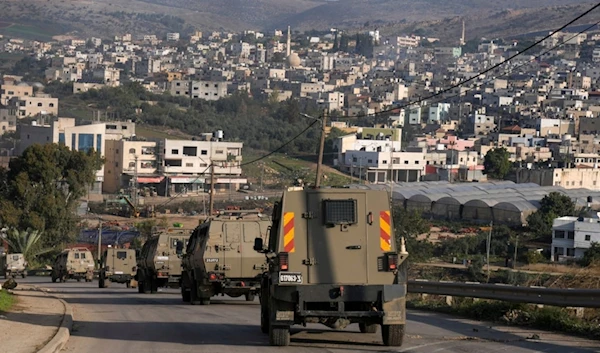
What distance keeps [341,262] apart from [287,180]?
98.5m

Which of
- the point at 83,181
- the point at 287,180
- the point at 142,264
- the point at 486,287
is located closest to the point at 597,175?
the point at 287,180

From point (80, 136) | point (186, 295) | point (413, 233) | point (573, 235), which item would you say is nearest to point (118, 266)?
point (186, 295)

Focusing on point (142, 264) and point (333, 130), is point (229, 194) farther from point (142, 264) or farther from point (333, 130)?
point (142, 264)

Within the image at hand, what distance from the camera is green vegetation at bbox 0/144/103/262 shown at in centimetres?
7388

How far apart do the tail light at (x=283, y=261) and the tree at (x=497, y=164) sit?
119994mm

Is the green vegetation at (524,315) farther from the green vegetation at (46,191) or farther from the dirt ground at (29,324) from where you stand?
the green vegetation at (46,191)

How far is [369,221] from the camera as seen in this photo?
18.0 m

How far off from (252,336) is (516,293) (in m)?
5.08

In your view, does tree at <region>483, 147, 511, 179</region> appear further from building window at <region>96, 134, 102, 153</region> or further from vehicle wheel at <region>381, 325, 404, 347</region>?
vehicle wheel at <region>381, 325, 404, 347</region>

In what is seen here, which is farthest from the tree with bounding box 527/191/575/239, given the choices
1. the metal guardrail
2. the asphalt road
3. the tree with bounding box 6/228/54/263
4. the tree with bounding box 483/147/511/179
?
the asphalt road

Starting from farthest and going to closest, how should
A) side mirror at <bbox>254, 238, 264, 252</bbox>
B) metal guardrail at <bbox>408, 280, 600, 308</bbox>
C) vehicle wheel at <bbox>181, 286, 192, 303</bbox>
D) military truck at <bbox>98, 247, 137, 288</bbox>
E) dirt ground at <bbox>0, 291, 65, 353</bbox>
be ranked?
military truck at <bbox>98, 247, 137, 288</bbox> → vehicle wheel at <bbox>181, 286, 192, 303</bbox> → metal guardrail at <bbox>408, 280, 600, 308</bbox> → side mirror at <bbox>254, 238, 264, 252</bbox> → dirt ground at <bbox>0, 291, 65, 353</bbox>

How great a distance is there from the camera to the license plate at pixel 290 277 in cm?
1758

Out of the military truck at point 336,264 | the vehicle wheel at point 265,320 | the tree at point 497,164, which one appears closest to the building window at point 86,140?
the tree at point 497,164

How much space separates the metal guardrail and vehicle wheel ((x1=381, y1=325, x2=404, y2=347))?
3.52 m
